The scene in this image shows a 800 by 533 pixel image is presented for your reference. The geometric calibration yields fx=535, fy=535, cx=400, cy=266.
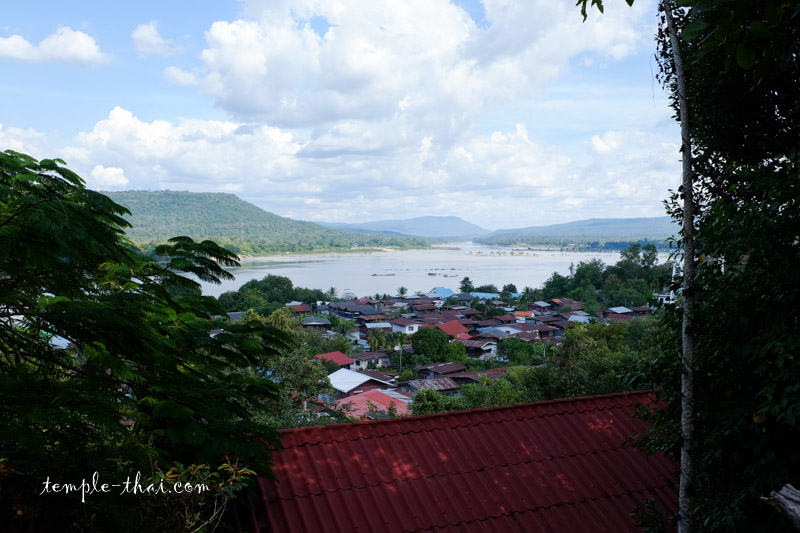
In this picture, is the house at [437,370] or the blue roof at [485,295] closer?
the house at [437,370]

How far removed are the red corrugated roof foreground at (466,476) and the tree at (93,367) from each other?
0.44 meters

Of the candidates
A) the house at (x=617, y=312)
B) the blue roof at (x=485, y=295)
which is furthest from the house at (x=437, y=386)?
the blue roof at (x=485, y=295)

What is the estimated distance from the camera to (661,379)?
388 cm

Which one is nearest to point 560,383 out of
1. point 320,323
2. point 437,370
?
point 437,370

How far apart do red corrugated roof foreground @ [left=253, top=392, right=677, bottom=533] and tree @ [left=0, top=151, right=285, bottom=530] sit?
44 cm

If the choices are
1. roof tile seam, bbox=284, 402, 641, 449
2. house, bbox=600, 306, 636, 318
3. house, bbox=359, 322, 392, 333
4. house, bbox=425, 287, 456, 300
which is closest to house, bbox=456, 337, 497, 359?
house, bbox=359, 322, 392, 333

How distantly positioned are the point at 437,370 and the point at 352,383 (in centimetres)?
770

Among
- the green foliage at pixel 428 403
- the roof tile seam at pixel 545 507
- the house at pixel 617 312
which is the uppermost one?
the roof tile seam at pixel 545 507

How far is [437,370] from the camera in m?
30.7

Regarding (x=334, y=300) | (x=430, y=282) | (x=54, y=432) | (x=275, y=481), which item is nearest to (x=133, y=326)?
(x=54, y=432)

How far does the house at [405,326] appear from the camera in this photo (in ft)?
162

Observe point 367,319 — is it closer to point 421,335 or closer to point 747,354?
point 421,335

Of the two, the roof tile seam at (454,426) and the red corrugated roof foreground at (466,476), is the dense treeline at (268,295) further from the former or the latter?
the red corrugated roof foreground at (466,476)

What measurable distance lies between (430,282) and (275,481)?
98.4 metres
